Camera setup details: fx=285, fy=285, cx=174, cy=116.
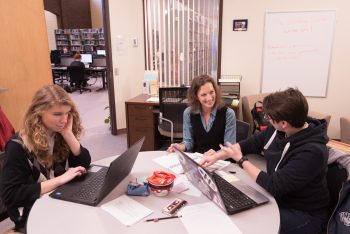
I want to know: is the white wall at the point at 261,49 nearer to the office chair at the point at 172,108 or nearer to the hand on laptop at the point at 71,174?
the office chair at the point at 172,108

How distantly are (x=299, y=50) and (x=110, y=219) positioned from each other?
3.39m

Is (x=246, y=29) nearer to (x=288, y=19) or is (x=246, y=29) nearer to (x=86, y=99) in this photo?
(x=288, y=19)

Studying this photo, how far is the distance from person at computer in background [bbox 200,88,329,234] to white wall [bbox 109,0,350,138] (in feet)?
8.61

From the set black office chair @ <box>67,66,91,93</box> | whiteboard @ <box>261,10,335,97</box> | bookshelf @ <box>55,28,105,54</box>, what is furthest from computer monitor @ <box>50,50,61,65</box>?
whiteboard @ <box>261,10,335,97</box>

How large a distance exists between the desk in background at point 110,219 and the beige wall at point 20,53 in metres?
1.84

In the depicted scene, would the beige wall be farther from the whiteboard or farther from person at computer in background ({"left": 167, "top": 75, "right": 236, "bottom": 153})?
the whiteboard

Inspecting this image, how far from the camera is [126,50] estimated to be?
414 centimetres

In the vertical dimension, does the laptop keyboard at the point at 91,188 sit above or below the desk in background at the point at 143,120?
above

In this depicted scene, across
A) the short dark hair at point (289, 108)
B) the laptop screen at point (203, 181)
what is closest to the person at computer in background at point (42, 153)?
the laptop screen at point (203, 181)

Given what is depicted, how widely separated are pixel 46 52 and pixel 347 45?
141 inches

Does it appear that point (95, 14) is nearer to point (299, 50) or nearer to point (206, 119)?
point (299, 50)

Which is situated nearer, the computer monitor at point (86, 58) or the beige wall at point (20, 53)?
the beige wall at point (20, 53)

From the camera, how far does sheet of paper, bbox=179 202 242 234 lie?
3.53 feet

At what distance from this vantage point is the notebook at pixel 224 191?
1.17 m
